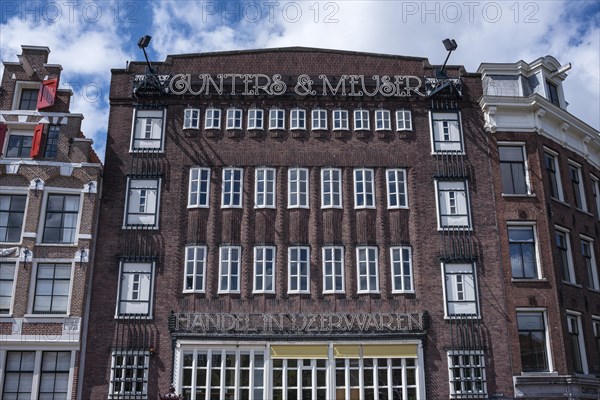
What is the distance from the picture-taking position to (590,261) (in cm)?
3278

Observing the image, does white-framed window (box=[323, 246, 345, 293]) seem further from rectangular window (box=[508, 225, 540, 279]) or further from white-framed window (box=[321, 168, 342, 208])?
rectangular window (box=[508, 225, 540, 279])

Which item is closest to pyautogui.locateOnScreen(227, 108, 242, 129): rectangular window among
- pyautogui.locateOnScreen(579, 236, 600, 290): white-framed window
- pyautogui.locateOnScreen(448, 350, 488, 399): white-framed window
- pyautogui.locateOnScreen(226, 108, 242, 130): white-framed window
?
pyautogui.locateOnScreen(226, 108, 242, 130): white-framed window

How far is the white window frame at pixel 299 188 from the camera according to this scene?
98.6 feet

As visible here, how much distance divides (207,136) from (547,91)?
16.8m

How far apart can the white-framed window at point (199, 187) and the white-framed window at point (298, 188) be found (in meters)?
3.72

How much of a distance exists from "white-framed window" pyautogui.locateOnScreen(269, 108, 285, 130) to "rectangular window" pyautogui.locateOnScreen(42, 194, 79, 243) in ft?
30.7

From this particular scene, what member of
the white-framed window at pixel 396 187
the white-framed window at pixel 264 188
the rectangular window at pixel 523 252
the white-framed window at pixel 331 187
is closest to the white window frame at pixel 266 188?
the white-framed window at pixel 264 188

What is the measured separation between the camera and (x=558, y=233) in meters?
31.3

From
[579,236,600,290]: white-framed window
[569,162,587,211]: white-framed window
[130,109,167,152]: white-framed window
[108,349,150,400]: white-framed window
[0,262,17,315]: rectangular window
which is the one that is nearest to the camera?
[108,349,150,400]: white-framed window

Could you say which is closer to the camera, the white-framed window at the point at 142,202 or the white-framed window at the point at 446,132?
the white-framed window at the point at 142,202

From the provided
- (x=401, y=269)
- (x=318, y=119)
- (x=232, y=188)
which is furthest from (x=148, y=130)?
(x=401, y=269)

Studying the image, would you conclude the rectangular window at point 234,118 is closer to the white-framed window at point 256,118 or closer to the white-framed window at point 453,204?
the white-framed window at point 256,118

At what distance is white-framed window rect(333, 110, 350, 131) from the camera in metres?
31.3

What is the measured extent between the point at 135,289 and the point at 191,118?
327 inches
